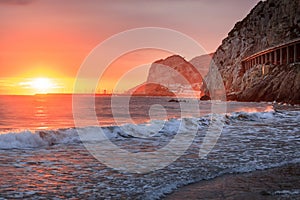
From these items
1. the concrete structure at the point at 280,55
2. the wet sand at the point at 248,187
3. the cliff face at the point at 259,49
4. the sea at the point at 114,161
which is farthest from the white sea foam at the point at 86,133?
the concrete structure at the point at 280,55

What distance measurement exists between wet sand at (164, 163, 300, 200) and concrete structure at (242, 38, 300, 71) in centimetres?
7179

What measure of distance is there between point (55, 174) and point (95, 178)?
100cm

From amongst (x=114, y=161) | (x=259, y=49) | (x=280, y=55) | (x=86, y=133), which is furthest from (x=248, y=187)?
(x=259, y=49)

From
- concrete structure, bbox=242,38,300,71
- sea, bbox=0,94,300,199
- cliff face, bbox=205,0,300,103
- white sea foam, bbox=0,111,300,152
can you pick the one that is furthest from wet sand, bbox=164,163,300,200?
concrete structure, bbox=242,38,300,71

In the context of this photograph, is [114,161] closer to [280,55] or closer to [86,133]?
[86,133]

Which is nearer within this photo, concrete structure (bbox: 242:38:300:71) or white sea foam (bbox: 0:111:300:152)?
white sea foam (bbox: 0:111:300:152)

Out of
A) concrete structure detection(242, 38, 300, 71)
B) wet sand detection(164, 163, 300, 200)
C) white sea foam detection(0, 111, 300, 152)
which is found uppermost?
concrete structure detection(242, 38, 300, 71)

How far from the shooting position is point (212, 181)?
7.18 m

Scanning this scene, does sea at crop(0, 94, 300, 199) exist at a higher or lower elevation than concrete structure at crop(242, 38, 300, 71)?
lower

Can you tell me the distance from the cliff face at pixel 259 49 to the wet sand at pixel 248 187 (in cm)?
5630

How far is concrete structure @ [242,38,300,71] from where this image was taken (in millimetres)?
75688

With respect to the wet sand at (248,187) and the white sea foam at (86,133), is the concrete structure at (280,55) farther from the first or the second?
the wet sand at (248,187)

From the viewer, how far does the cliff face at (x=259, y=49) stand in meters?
69.1

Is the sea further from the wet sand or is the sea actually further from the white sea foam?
the wet sand
